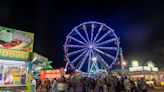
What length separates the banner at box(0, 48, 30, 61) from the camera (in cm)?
716

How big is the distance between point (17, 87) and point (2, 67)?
0.95 m

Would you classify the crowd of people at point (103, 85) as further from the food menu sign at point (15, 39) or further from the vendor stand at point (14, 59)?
the food menu sign at point (15, 39)

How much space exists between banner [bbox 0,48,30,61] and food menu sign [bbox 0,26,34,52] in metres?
0.15

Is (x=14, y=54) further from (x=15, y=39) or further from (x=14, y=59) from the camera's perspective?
(x=15, y=39)

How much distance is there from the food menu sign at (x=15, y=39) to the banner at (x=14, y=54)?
152mm

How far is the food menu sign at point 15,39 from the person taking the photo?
7.27 m

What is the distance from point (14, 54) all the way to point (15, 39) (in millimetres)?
583

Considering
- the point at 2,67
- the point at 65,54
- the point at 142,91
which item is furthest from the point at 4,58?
the point at 65,54

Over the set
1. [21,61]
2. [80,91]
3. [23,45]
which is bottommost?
[80,91]

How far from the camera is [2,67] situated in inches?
279

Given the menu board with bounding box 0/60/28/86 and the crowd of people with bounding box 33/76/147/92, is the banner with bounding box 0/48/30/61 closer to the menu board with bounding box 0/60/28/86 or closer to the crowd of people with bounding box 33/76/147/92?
the menu board with bounding box 0/60/28/86

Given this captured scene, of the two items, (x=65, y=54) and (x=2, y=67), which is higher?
(x=65, y=54)

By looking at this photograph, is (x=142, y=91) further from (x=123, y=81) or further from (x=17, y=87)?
(x=17, y=87)

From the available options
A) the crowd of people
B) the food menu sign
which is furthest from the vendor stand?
the crowd of people
